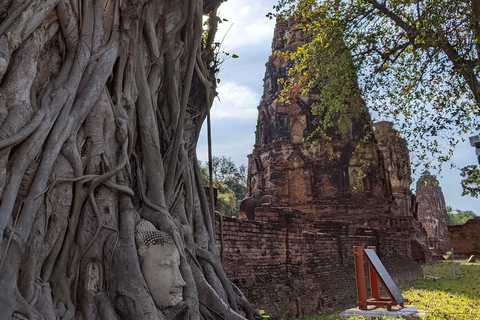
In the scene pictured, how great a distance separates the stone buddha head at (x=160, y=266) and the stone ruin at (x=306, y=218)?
2.59 metres

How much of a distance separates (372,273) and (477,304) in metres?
2.10

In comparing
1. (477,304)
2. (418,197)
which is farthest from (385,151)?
(477,304)

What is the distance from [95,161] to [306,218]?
11964 mm

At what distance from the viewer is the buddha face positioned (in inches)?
131

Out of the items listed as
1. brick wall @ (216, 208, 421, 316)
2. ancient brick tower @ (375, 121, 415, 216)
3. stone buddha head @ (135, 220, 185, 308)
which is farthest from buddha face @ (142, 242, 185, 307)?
ancient brick tower @ (375, 121, 415, 216)

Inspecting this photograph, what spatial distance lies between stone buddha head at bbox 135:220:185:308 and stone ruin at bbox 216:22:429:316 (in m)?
2.59

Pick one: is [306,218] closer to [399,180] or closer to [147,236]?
[147,236]

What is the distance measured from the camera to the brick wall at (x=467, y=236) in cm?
1989

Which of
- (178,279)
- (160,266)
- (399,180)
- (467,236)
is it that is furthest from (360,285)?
(399,180)

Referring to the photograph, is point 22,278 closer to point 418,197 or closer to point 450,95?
point 450,95

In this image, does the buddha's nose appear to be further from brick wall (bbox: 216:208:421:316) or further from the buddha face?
brick wall (bbox: 216:208:421:316)

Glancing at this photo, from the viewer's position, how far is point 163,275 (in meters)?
3.37

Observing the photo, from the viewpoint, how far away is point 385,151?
3641cm

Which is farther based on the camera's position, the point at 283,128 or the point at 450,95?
the point at 283,128
